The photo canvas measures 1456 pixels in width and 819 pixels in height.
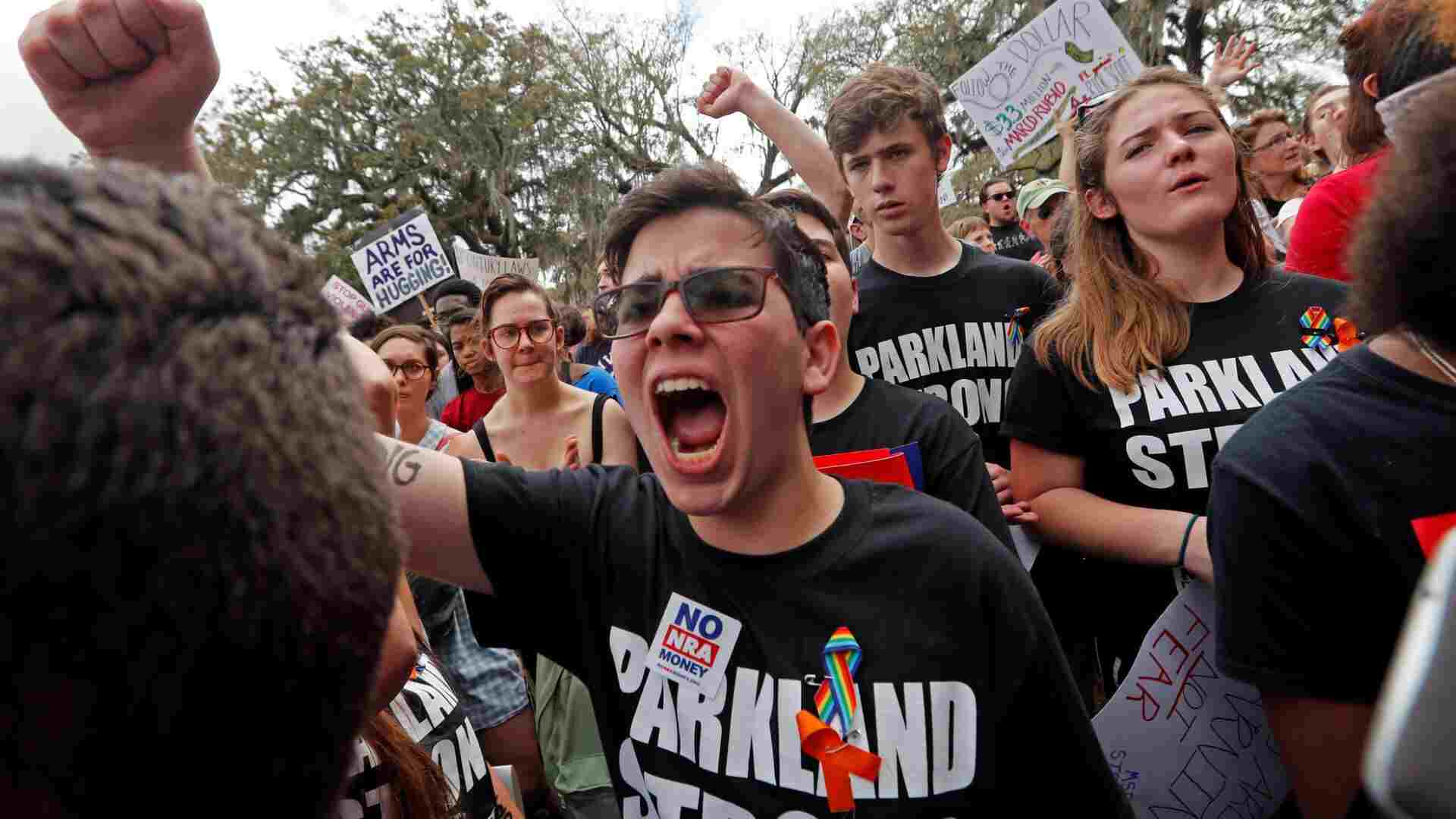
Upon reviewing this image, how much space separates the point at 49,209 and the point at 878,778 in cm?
129

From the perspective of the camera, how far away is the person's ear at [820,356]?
72.9 inches

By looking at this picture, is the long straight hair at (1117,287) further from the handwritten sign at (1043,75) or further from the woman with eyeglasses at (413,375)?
the woman with eyeglasses at (413,375)

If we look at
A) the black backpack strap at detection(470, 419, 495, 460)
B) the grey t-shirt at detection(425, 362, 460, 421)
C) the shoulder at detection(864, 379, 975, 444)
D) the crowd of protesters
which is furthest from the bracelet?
the grey t-shirt at detection(425, 362, 460, 421)

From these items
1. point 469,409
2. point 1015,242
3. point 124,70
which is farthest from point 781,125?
point 1015,242

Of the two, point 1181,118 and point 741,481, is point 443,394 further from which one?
point 741,481

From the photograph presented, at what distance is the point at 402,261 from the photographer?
9.08 m

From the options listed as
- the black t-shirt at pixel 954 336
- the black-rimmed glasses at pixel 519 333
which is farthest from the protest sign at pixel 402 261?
the black t-shirt at pixel 954 336

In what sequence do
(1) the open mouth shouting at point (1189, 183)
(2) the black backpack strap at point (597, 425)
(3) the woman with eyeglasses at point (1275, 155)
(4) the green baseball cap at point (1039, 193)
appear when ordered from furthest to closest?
(3) the woman with eyeglasses at point (1275, 155), (4) the green baseball cap at point (1039, 193), (2) the black backpack strap at point (597, 425), (1) the open mouth shouting at point (1189, 183)

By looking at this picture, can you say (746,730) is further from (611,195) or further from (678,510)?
(611,195)

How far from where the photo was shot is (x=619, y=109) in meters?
26.2

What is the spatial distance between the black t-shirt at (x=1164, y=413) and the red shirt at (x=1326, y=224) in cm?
40

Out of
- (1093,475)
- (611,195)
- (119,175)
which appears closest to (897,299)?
(1093,475)

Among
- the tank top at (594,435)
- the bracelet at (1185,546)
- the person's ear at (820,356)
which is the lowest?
the bracelet at (1185,546)

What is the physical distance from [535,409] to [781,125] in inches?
66.0
